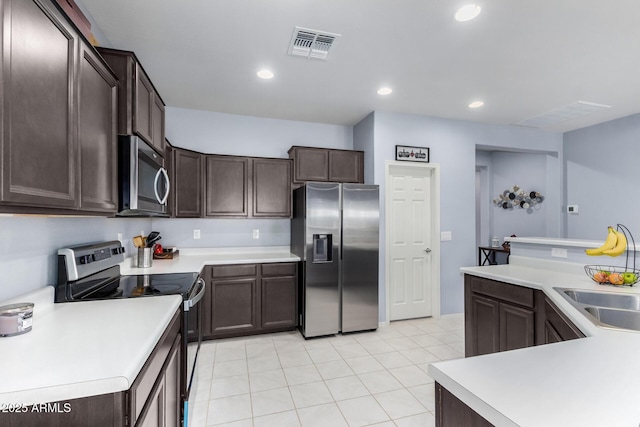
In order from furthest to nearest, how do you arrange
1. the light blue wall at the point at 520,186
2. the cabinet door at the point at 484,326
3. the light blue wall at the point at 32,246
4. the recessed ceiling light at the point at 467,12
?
the light blue wall at the point at 520,186
the cabinet door at the point at 484,326
the recessed ceiling light at the point at 467,12
the light blue wall at the point at 32,246

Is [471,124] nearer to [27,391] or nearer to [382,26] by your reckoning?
[382,26]

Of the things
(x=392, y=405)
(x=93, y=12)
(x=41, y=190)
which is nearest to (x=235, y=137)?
(x=93, y=12)

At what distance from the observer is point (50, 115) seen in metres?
1.09

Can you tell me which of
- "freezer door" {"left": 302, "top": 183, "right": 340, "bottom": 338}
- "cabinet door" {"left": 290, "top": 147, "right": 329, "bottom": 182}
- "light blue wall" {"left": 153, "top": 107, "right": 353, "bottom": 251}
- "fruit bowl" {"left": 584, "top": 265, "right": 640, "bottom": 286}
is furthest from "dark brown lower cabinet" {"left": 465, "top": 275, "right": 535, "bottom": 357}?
"light blue wall" {"left": 153, "top": 107, "right": 353, "bottom": 251}

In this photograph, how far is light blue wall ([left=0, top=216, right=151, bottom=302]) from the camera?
129 cm

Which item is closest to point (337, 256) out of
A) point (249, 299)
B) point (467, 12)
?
point (249, 299)

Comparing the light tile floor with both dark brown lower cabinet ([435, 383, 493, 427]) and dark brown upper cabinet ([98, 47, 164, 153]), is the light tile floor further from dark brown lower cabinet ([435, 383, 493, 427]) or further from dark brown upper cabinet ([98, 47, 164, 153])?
dark brown upper cabinet ([98, 47, 164, 153])

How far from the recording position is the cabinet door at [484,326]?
2.40m

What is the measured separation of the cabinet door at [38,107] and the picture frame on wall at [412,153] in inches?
131

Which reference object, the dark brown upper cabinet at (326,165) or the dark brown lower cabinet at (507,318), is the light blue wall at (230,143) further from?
the dark brown lower cabinet at (507,318)

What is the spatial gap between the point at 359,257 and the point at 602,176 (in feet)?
12.1

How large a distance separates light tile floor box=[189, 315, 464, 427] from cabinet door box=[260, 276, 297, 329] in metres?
0.16

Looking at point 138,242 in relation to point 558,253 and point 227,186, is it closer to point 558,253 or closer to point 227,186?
point 227,186

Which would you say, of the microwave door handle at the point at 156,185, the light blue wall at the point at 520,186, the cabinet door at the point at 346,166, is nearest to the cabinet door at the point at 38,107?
the microwave door handle at the point at 156,185
